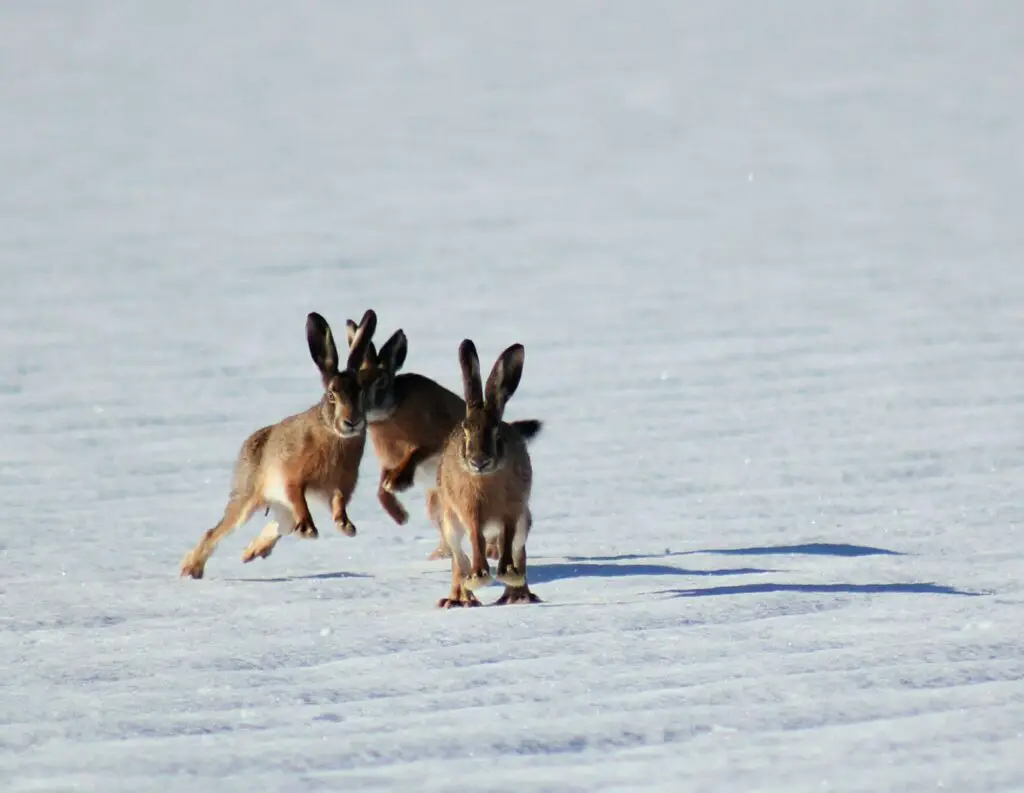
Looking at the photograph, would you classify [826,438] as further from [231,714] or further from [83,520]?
[231,714]

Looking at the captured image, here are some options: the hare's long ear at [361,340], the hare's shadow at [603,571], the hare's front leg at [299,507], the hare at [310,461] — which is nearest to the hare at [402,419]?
the hare's long ear at [361,340]

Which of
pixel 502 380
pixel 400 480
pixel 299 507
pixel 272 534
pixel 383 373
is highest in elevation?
pixel 383 373

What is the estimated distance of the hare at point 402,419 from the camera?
800cm

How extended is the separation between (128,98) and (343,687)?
17.0 m

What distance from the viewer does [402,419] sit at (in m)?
8.16

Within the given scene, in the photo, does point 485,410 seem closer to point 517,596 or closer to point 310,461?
point 517,596

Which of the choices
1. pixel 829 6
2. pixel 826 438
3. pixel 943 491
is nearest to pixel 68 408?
pixel 826 438

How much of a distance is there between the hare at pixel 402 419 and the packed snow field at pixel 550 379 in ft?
0.96

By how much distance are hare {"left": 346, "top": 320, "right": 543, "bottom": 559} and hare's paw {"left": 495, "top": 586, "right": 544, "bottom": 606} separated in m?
1.24

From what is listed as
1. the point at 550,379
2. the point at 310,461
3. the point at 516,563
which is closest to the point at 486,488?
the point at 516,563

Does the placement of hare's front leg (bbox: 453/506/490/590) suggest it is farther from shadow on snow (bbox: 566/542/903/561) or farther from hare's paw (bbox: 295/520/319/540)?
shadow on snow (bbox: 566/542/903/561)

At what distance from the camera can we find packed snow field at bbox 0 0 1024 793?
5059 millimetres

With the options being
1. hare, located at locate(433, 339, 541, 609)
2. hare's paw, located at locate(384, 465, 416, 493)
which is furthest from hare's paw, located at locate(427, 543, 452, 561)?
hare, located at locate(433, 339, 541, 609)

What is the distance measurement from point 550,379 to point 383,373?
3.32 meters
